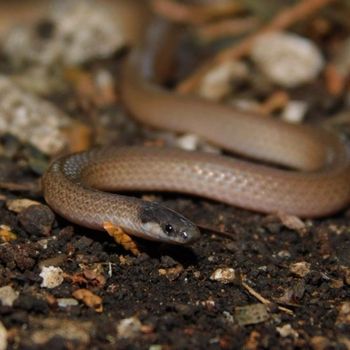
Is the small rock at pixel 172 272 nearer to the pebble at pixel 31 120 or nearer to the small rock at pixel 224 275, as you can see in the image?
the small rock at pixel 224 275

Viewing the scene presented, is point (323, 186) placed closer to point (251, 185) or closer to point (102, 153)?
point (251, 185)

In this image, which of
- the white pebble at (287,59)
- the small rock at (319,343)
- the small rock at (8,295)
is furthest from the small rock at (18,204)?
the white pebble at (287,59)

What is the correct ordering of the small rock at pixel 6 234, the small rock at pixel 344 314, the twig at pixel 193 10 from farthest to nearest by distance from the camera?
1. the twig at pixel 193 10
2. the small rock at pixel 6 234
3. the small rock at pixel 344 314

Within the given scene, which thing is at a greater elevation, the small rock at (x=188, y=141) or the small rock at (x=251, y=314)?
the small rock at (x=188, y=141)

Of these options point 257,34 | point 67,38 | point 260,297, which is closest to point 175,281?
point 260,297

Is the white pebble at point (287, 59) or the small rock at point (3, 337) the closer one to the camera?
the small rock at point (3, 337)

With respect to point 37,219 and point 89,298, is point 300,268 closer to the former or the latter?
point 89,298
